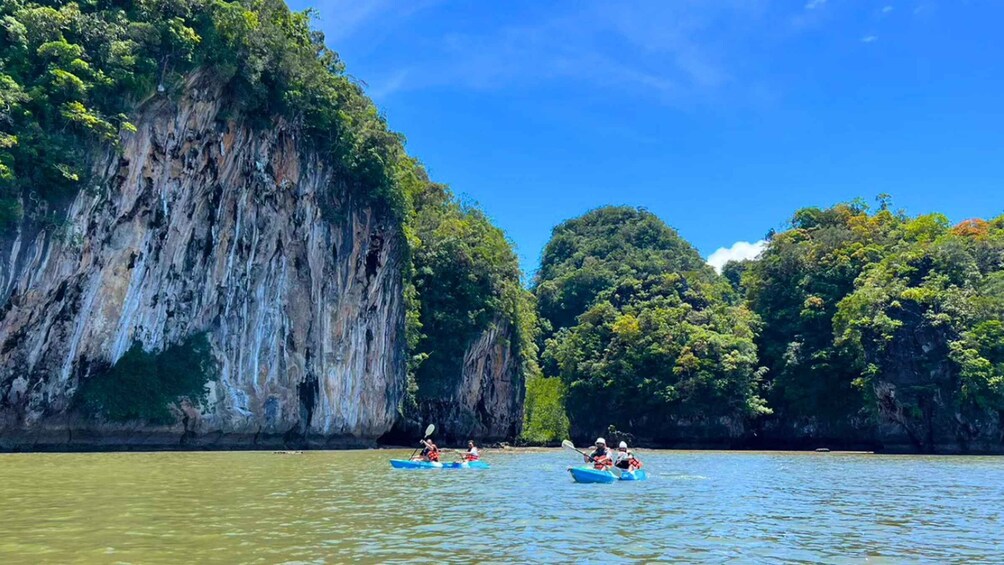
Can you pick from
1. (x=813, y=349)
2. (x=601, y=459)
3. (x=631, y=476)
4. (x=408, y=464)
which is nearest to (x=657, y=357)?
(x=813, y=349)

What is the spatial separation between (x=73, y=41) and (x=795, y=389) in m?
48.8

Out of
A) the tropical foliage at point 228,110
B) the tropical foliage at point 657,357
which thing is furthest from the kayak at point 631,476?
the tropical foliage at point 657,357

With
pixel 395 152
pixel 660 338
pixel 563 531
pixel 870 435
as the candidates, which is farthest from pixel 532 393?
pixel 563 531

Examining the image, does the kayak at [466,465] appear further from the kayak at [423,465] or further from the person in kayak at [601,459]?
the person in kayak at [601,459]

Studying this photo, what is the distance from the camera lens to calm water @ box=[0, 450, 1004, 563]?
30.6 ft

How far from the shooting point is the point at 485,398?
2188 inches

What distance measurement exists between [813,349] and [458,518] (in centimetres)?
5018

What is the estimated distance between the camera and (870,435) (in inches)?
2060

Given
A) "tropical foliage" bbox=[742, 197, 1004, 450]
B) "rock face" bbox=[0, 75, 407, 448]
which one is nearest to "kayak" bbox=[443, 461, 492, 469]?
"rock face" bbox=[0, 75, 407, 448]

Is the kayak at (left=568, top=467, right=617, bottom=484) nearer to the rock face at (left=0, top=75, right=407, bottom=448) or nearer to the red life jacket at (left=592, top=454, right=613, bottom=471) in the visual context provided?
the red life jacket at (left=592, top=454, right=613, bottom=471)

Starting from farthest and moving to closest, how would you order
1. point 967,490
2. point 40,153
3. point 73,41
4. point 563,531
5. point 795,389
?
1. point 795,389
2. point 73,41
3. point 40,153
4. point 967,490
5. point 563,531

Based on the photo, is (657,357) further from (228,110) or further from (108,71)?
(108,71)

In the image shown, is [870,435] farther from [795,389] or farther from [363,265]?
[363,265]

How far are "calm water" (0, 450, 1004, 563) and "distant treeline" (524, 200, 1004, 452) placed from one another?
29016mm
